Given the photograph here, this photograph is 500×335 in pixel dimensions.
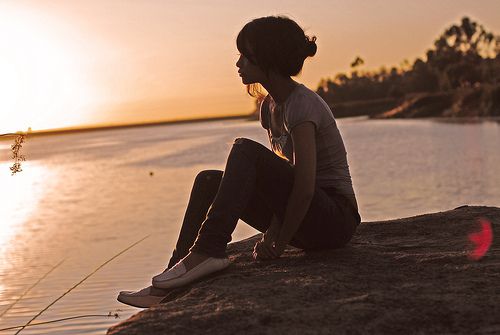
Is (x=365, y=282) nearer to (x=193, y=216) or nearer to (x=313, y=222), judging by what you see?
(x=313, y=222)

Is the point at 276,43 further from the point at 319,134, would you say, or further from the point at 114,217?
the point at 114,217

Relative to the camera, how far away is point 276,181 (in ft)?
12.9

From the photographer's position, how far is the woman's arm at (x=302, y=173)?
383cm

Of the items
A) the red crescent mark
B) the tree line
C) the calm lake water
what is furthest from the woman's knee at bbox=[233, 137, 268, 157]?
the tree line

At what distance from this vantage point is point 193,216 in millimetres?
4277

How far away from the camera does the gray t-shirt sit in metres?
3.93

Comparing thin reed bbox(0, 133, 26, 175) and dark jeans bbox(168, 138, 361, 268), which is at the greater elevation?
thin reed bbox(0, 133, 26, 175)

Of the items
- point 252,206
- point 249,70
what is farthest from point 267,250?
point 249,70

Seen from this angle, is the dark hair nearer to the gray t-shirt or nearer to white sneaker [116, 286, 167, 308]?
the gray t-shirt

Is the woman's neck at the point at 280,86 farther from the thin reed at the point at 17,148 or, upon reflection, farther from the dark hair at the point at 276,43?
the thin reed at the point at 17,148

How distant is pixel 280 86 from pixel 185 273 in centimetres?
121

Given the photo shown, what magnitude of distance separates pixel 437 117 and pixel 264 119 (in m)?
105

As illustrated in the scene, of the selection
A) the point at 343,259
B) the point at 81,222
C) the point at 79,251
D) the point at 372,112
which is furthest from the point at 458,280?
the point at 372,112

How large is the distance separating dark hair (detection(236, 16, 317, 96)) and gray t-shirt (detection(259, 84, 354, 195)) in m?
0.18
